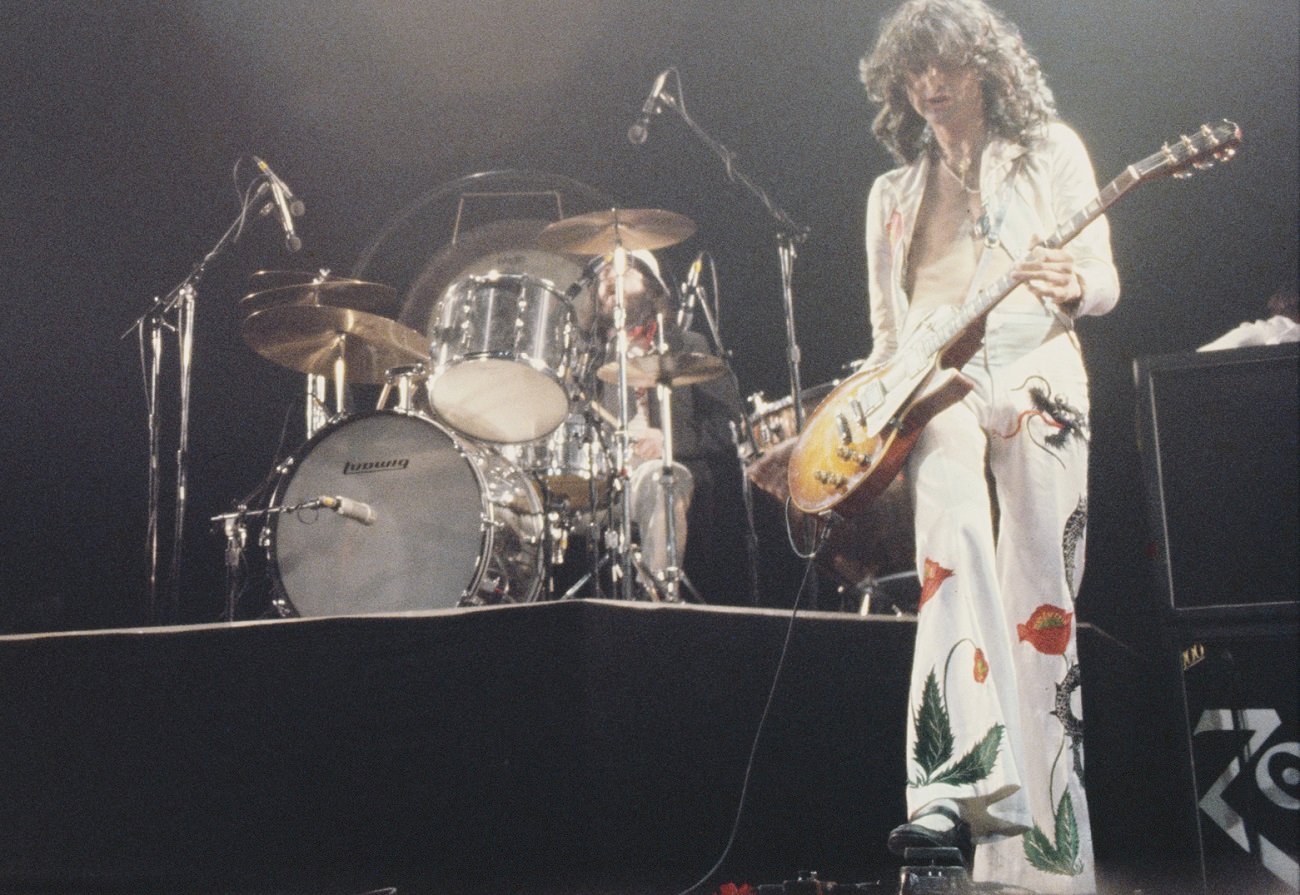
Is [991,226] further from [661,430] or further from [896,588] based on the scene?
[661,430]

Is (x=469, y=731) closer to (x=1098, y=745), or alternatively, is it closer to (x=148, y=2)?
(x=1098, y=745)

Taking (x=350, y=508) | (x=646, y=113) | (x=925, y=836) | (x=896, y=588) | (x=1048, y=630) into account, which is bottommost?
(x=925, y=836)

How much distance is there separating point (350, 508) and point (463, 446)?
386mm

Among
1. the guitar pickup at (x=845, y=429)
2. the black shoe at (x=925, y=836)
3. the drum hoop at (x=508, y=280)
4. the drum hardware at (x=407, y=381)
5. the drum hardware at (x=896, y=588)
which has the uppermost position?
the drum hoop at (x=508, y=280)

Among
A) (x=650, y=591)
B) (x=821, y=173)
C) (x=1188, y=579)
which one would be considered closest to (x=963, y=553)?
(x=1188, y=579)

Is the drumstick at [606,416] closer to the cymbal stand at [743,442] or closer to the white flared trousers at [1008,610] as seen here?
the cymbal stand at [743,442]

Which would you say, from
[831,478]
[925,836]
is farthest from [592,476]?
[925,836]

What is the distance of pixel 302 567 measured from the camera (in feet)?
12.8

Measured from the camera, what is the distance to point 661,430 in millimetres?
4754

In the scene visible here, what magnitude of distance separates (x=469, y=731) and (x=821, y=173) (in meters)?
3.54

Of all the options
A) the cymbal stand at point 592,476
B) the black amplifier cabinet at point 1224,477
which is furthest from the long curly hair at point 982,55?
the cymbal stand at point 592,476

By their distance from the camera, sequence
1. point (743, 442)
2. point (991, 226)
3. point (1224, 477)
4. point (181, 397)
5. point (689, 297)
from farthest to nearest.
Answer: point (743, 442) < point (689, 297) < point (181, 397) < point (1224, 477) < point (991, 226)

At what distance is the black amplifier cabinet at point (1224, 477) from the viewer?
8.65 ft

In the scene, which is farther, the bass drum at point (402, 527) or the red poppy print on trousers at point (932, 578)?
the bass drum at point (402, 527)
